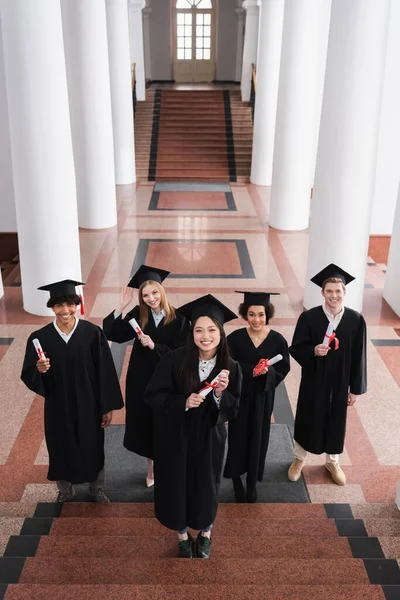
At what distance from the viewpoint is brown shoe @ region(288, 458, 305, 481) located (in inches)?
190

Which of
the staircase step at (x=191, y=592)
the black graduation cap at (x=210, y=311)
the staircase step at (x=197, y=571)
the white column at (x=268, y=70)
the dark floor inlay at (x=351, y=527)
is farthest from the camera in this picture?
the white column at (x=268, y=70)

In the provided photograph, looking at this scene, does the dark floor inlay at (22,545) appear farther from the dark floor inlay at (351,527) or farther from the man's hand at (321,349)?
the man's hand at (321,349)

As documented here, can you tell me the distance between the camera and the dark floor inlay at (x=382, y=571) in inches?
126

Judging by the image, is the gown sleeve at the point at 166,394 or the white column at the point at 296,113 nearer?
the gown sleeve at the point at 166,394

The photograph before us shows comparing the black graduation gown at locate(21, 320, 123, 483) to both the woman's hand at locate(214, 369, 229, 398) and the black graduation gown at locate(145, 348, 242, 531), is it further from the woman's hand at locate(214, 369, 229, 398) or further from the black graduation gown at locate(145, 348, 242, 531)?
the woman's hand at locate(214, 369, 229, 398)

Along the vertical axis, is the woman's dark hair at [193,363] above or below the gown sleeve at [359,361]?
→ above

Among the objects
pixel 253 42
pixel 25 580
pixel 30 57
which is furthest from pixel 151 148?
pixel 25 580

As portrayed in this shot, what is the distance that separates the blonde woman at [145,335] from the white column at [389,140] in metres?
8.11

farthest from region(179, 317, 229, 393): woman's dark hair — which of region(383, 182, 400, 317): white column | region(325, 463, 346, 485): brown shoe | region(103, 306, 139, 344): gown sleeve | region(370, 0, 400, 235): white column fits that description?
region(370, 0, 400, 235): white column

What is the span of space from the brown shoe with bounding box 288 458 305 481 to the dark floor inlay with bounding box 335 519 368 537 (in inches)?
30.4

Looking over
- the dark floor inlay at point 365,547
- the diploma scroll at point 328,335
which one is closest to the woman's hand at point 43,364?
the diploma scroll at point 328,335

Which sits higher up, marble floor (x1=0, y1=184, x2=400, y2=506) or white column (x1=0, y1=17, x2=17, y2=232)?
white column (x1=0, y1=17, x2=17, y2=232)

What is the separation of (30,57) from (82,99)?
4.46m

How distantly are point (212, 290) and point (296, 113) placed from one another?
13.6 ft
